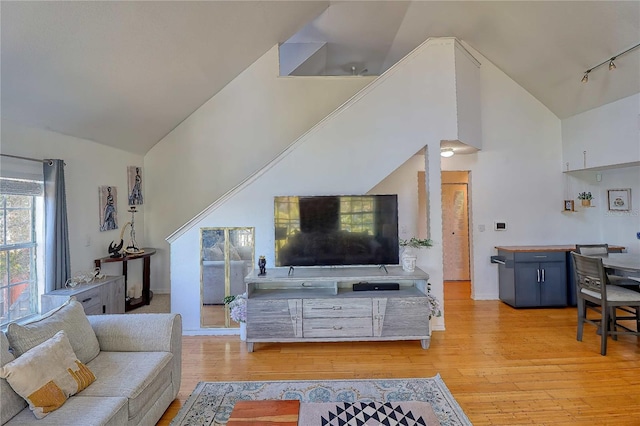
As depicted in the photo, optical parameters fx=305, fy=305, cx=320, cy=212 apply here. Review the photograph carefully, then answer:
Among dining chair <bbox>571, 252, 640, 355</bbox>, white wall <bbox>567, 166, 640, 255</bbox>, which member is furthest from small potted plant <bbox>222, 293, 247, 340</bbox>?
white wall <bbox>567, 166, 640, 255</bbox>

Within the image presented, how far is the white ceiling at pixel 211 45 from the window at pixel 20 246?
78 cm

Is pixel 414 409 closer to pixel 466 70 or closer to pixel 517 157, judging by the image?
pixel 466 70

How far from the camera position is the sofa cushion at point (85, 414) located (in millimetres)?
1592

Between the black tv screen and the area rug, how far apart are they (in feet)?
4.34

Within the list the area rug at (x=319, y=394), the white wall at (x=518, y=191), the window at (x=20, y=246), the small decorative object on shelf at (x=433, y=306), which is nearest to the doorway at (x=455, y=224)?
the white wall at (x=518, y=191)

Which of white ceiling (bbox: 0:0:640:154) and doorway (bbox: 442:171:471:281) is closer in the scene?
white ceiling (bbox: 0:0:640:154)

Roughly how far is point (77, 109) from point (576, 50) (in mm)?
6172

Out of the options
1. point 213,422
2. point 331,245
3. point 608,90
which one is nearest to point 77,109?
point 331,245

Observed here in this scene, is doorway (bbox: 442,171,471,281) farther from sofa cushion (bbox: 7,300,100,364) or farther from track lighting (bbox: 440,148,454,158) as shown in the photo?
sofa cushion (bbox: 7,300,100,364)

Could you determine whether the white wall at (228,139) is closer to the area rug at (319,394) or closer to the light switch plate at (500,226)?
the light switch plate at (500,226)

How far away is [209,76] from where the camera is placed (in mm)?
4727

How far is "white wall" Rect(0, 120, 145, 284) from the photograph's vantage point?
3.24m

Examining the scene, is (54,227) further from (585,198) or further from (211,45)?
(585,198)

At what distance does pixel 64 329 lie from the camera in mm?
2109
